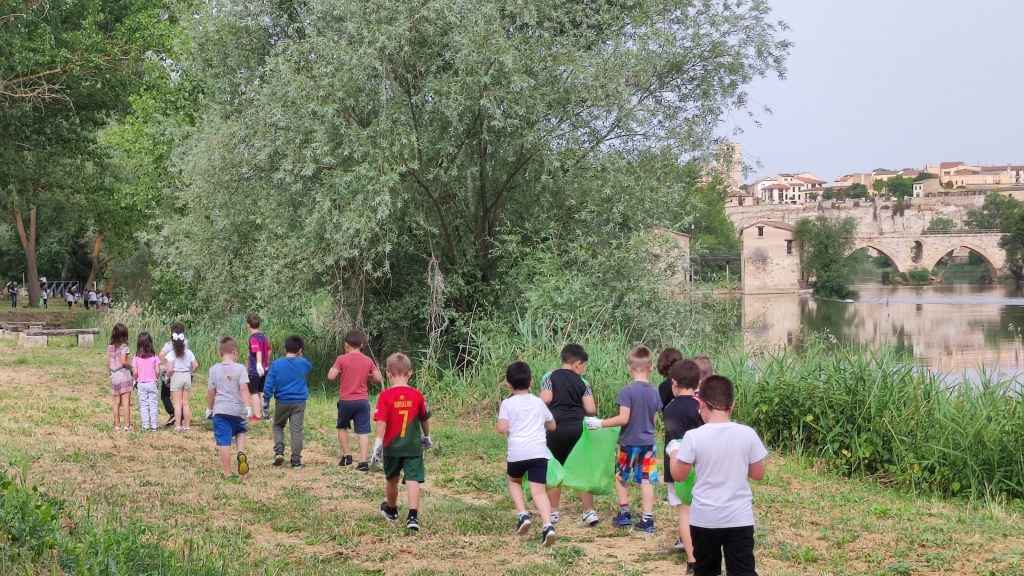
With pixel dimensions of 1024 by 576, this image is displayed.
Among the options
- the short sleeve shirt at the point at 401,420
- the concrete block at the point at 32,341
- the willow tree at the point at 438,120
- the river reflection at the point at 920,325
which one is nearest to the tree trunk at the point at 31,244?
the concrete block at the point at 32,341

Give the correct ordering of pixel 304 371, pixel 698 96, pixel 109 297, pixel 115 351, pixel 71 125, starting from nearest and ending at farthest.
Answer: pixel 304 371 → pixel 115 351 → pixel 698 96 → pixel 71 125 → pixel 109 297

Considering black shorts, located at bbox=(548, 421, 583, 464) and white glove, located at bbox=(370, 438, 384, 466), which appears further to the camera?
white glove, located at bbox=(370, 438, 384, 466)

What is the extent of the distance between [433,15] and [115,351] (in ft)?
22.5

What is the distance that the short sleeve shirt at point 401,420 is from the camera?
305 inches

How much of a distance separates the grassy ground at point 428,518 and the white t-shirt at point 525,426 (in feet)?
2.20

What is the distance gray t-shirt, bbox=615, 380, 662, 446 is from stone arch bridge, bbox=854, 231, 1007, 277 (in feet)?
324

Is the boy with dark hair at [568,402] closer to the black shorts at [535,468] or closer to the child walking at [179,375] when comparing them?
the black shorts at [535,468]

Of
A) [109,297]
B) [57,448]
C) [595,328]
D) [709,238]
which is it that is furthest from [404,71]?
[709,238]

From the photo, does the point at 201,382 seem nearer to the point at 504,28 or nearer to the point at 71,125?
the point at 71,125

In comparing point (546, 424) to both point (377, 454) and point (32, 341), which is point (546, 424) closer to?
point (377, 454)

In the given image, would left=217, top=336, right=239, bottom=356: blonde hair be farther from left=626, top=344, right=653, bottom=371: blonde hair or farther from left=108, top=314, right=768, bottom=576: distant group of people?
left=626, top=344, right=653, bottom=371: blonde hair

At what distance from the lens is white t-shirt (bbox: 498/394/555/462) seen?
290 inches

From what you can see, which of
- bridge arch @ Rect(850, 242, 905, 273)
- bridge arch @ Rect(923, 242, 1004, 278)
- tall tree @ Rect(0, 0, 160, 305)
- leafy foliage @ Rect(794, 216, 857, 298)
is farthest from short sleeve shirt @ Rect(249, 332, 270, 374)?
bridge arch @ Rect(923, 242, 1004, 278)

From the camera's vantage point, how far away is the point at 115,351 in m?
12.6
